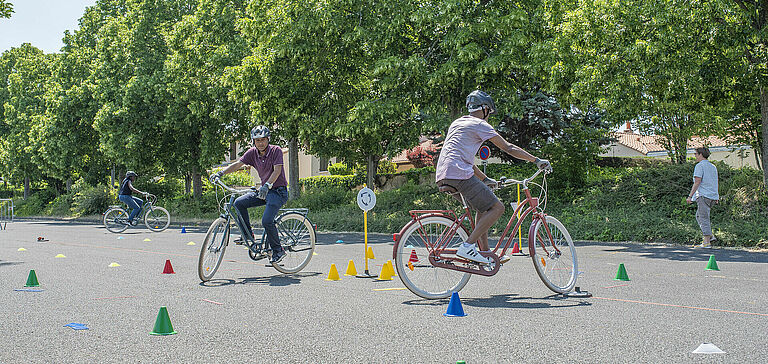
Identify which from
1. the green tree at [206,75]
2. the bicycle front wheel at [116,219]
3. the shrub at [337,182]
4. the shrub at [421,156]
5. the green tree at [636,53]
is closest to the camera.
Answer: the green tree at [636,53]

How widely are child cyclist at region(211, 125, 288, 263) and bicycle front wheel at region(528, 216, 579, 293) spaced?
3.34 m

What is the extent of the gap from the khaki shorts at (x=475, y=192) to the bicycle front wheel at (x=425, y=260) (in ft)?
1.10

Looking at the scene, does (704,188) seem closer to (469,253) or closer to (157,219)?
(469,253)

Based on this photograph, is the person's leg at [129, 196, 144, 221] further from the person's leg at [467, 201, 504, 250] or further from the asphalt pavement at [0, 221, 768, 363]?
the person's leg at [467, 201, 504, 250]

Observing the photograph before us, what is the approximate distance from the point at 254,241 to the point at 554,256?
12.7 feet

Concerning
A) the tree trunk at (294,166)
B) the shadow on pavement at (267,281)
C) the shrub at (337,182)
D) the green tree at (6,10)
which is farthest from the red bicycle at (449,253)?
the shrub at (337,182)

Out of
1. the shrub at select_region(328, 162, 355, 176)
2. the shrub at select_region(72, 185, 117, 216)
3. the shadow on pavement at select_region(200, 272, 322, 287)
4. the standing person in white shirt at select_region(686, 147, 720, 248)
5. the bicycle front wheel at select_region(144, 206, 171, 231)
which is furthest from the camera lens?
the shrub at select_region(328, 162, 355, 176)

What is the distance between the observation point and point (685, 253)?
40.3 feet

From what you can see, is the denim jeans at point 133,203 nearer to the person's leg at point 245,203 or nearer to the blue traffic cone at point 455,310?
the person's leg at point 245,203

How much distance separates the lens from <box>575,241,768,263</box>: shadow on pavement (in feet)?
36.8

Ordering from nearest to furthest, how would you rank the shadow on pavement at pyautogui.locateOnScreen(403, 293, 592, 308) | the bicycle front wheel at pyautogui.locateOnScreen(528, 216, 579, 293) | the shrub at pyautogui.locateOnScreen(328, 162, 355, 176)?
the shadow on pavement at pyautogui.locateOnScreen(403, 293, 592, 308)
the bicycle front wheel at pyautogui.locateOnScreen(528, 216, 579, 293)
the shrub at pyautogui.locateOnScreen(328, 162, 355, 176)

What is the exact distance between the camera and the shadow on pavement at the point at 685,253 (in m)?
11.2

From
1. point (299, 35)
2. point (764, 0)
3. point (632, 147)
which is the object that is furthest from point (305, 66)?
point (632, 147)

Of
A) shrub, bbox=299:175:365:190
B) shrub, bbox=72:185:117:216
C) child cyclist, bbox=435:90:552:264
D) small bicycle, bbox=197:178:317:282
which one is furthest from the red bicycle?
shrub, bbox=72:185:117:216
